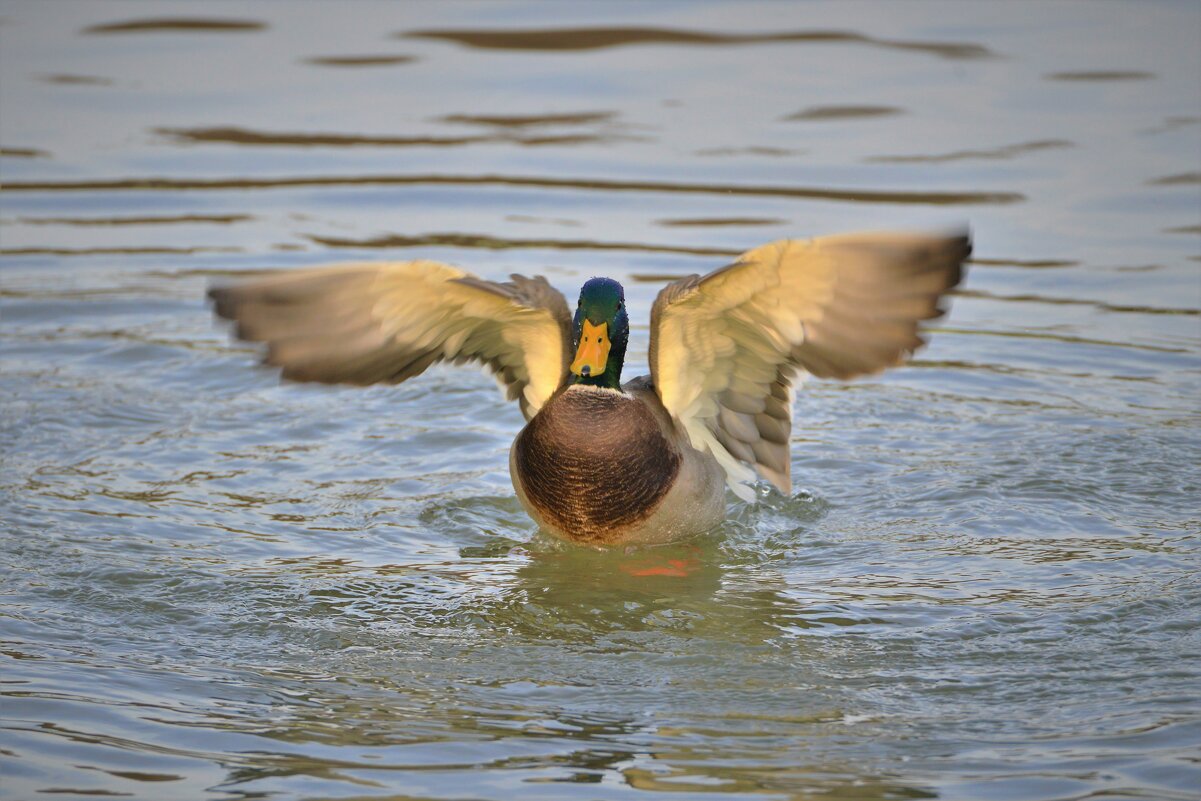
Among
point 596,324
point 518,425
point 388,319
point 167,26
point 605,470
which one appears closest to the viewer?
point 388,319

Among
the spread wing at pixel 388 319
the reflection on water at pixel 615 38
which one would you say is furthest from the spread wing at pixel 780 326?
the reflection on water at pixel 615 38

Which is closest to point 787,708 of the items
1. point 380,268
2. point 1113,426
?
point 380,268

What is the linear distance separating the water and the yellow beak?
885 millimetres

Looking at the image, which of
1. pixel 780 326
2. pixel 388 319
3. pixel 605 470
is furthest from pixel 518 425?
pixel 780 326

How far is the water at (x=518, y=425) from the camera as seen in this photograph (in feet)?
16.5

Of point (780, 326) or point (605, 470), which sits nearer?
point (780, 326)

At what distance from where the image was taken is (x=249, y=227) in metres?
11.5

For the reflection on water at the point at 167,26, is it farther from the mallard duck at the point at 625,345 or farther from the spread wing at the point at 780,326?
the spread wing at the point at 780,326

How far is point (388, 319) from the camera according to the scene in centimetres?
648

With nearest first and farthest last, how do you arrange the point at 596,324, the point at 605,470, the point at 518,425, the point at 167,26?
the point at 596,324 < the point at 605,470 < the point at 518,425 < the point at 167,26

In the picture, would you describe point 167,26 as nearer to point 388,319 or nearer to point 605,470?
point 388,319

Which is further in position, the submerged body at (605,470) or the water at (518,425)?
the submerged body at (605,470)

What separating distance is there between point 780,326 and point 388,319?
1.55 meters

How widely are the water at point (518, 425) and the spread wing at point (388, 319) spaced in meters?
0.84
